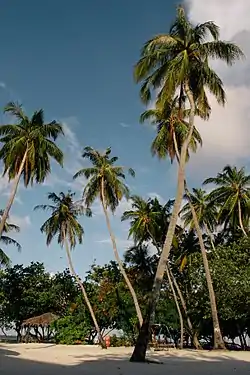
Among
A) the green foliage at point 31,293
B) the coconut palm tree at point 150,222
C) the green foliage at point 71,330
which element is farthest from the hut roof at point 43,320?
the coconut palm tree at point 150,222

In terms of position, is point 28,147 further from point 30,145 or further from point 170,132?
point 170,132

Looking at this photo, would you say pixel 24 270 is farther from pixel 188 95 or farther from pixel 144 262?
pixel 188 95

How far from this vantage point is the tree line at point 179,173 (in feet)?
71.3

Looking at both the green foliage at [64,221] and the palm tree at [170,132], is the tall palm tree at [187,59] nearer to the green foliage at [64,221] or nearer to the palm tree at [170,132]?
the palm tree at [170,132]

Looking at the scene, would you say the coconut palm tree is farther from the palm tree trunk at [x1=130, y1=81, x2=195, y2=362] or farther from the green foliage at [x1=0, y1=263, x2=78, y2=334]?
the palm tree trunk at [x1=130, y1=81, x2=195, y2=362]

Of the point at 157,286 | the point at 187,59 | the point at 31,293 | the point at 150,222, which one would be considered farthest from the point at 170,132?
the point at 31,293

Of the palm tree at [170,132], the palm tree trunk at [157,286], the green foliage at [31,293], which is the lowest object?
the palm tree trunk at [157,286]

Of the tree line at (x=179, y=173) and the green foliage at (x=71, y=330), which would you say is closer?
the tree line at (x=179, y=173)

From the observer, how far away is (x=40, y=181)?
93.2 feet

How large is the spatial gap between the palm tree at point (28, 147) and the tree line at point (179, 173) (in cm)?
6

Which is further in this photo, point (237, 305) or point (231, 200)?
point (231, 200)

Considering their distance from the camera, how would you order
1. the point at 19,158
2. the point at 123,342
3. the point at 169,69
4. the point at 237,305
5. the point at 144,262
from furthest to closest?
1. the point at 144,262
2. the point at 123,342
3. the point at 237,305
4. the point at 19,158
5. the point at 169,69

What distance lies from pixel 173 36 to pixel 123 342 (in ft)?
88.3

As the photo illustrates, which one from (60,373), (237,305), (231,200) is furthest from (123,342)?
(60,373)
